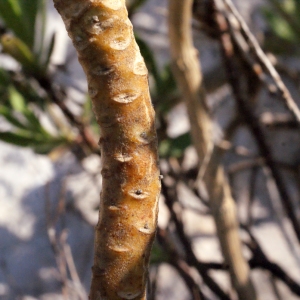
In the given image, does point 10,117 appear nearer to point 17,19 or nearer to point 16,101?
point 16,101

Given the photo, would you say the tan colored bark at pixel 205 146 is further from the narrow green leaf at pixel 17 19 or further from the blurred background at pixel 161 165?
the narrow green leaf at pixel 17 19

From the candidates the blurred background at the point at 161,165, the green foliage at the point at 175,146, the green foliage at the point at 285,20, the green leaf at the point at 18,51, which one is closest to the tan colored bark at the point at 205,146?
the blurred background at the point at 161,165

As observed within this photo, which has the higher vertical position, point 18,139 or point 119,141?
point 119,141

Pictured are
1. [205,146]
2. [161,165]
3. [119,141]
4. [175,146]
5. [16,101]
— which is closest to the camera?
[119,141]

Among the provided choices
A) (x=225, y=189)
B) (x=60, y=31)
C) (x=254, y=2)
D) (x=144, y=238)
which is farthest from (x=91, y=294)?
(x=254, y=2)

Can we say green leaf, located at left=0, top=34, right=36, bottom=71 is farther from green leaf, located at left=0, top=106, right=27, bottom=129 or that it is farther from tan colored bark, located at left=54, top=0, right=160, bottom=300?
tan colored bark, located at left=54, top=0, right=160, bottom=300

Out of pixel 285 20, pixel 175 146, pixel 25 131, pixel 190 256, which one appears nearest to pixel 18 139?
pixel 25 131
